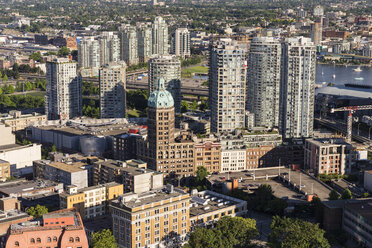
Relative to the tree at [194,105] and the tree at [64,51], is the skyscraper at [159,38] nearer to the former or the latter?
the tree at [64,51]

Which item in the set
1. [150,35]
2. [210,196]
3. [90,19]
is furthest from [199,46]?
[210,196]

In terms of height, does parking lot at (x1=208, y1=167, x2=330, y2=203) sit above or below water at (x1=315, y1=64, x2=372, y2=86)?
below

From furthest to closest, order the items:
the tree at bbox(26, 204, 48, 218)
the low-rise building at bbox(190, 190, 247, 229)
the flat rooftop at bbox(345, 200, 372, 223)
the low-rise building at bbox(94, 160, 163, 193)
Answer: the low-rise building at bbox(94, 160, 163, 193)
the tree at bbox(26, 204, 48, 218)
the low-rise building at bbox(190, 190, 247, 229)
the flat rooftop at bbox(345, 200, 372, 223)

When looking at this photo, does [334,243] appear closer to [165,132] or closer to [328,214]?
[328,214]

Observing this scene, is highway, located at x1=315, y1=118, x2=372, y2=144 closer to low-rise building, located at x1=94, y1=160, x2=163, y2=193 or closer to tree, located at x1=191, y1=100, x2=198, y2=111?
tree, located at x1=191, y1=100, x2=198, y2=111

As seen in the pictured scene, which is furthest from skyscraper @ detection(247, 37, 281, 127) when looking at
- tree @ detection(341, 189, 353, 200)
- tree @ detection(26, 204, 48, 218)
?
tree @ detection(26, 204, 48, 218)

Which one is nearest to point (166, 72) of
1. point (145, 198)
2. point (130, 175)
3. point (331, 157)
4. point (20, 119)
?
point (20, 119)

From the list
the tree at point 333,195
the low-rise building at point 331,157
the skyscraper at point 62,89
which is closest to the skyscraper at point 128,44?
the skyscraper at point 62,89
